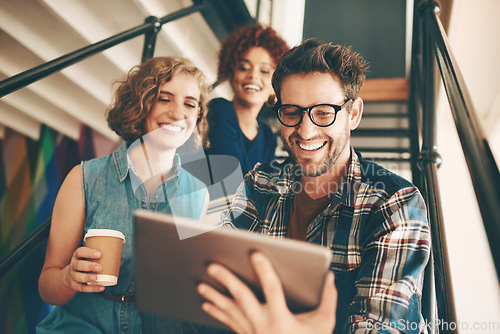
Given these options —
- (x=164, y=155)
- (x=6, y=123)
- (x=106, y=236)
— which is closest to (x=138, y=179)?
(x=164, y=155)

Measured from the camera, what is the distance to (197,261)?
2.51 feet

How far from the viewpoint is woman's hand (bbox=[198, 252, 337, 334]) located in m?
0.72

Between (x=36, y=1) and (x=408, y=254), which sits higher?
(x=36, y=1)

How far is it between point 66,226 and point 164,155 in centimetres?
48

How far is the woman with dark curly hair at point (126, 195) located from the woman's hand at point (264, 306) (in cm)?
44

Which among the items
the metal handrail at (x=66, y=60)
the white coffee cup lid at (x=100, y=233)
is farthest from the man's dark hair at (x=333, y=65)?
the white coffee cup lid at (x=100, y=233)

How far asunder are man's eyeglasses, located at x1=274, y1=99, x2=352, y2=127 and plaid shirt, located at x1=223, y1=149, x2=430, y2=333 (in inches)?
7.4

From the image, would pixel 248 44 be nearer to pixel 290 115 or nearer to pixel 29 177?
pixel 290 115

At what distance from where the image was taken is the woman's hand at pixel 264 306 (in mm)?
718

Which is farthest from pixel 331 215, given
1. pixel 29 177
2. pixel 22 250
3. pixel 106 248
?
pixel 29 177

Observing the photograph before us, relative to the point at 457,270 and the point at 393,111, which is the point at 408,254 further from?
the point at 457,270

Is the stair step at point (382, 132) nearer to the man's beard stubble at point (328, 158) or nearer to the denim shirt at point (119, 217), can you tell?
the man's beard stubble at point (328, 158)

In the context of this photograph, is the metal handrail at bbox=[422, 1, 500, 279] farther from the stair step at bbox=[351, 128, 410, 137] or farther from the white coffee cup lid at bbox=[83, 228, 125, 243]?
the stair step at bbox=[351, 128, 410, 137]

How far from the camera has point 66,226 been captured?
129 cm
